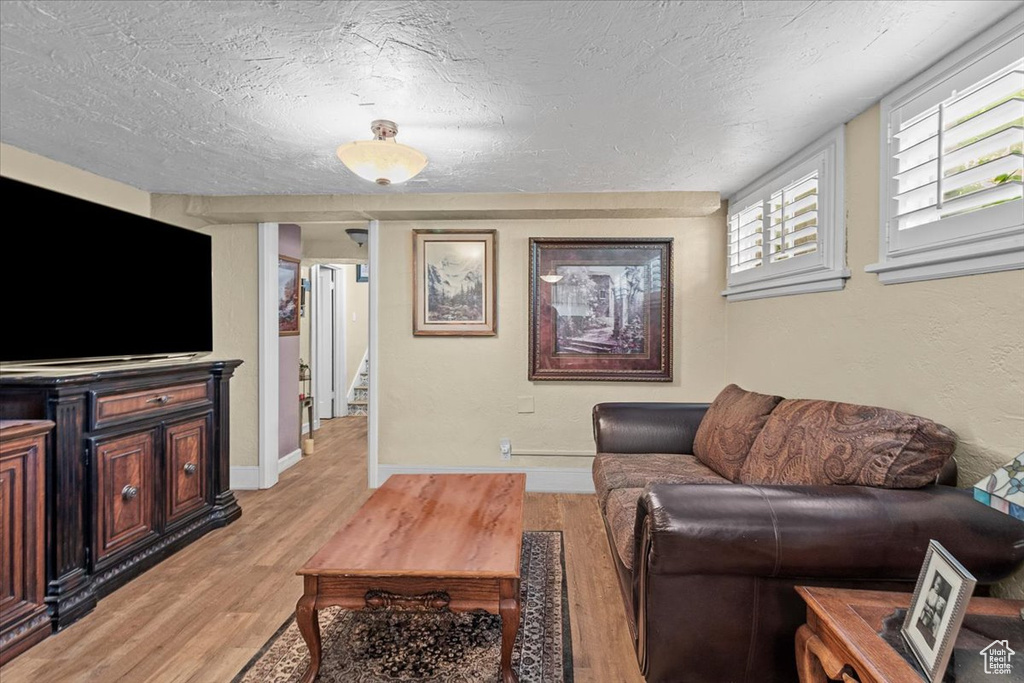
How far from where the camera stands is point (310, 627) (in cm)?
159

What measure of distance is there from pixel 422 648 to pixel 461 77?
2.21 metres

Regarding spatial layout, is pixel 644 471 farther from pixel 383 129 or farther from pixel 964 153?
pixel 383 129

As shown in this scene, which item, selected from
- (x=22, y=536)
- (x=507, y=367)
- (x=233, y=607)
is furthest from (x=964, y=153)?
(x=22, y=536)

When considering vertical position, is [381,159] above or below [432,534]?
above

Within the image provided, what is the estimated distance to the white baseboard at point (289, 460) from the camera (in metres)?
4.24

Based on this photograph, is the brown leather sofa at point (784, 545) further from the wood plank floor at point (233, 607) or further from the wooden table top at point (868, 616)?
the wood plank floor at point (233, 607)

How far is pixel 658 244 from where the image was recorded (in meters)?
3.61

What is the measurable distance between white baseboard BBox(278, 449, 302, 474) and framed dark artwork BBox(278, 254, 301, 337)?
1100 millimetres

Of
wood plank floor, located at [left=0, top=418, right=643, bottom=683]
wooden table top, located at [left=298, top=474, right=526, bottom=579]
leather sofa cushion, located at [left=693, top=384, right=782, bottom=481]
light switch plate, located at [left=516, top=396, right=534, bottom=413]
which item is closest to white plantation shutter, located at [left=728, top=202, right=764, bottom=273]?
leather sofa cushion, located at [left=693, top=384, right=782, bottom=481]

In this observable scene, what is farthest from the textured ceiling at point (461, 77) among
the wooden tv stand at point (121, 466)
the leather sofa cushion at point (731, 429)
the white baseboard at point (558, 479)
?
the white baseboard at point (558, 479)

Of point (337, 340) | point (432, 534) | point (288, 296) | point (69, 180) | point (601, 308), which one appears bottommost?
point (432, 534)

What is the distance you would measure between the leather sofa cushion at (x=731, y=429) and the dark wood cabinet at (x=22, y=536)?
3020mm

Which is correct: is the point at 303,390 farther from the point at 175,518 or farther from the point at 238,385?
the point at 175,518

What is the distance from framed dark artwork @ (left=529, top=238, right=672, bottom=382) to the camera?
362cm
